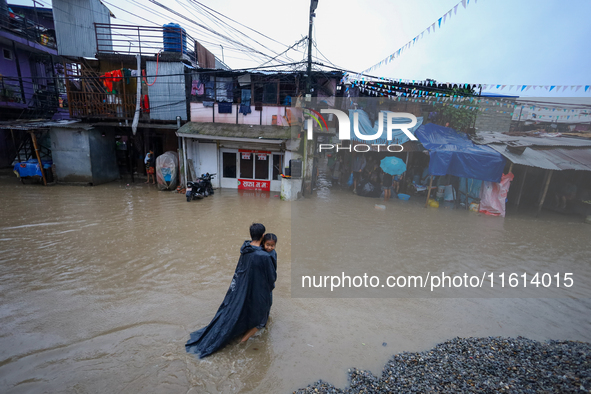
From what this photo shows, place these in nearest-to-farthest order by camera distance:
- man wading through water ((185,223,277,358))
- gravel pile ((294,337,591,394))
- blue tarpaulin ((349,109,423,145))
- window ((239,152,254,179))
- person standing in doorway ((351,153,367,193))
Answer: gravel pile ((294,337,591,394))
man wading through water ((185,223,277,358))
blue tarpaulin ((349,109,423,145))
window ((239,152,254,179))
person standing in doorway ((351,153,367,193))

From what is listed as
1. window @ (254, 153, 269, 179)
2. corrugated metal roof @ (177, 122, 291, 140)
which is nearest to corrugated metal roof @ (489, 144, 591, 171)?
corrugated metal roof @ (177, 122, 291, 140)

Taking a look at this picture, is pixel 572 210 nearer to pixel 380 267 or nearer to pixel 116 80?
pixel 380 267

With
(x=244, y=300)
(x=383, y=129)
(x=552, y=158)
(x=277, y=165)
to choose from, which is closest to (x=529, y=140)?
(x=552, y=158)

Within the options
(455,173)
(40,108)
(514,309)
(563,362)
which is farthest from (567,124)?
(40,108)

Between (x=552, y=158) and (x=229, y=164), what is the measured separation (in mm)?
14925

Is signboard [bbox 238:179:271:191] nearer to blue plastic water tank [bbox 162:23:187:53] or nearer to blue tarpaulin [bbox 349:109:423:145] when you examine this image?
blue tarpaulin [bbox 349:109:423:145]

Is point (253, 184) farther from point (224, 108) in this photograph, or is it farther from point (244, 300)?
point (244, 300)

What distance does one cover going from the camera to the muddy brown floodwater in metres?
3.17

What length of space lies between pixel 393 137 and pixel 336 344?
443 inches

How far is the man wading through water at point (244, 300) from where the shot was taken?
3.31m

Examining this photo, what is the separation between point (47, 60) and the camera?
17734mm

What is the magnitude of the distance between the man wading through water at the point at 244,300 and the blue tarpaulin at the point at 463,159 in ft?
36.1

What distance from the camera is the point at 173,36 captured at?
12828 mm

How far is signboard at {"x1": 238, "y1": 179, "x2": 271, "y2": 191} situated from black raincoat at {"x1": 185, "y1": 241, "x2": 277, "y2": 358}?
10.7 m
